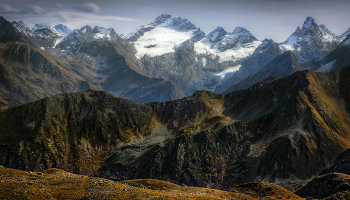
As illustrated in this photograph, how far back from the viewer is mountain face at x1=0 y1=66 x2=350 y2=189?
147375mm

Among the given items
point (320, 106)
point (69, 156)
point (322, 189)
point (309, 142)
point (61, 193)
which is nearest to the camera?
point (61, 193)

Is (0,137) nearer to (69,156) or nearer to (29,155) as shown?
(29,155)

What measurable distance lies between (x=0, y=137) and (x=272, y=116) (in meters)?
185

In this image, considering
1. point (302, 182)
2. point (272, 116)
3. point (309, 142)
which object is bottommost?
point (302, 182)

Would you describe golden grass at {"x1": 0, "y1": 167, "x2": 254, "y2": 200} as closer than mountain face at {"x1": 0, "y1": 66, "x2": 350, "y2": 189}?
Yes

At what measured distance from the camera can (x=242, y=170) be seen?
15062 centimetres

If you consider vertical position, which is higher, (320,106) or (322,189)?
(320,106)

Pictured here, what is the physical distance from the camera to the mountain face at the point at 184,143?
147375 millimetres

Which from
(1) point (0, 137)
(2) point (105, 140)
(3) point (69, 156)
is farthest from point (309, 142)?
(1) point (0, 137)

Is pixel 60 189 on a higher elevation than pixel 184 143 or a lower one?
lower

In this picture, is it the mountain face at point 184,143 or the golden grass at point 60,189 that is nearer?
the golden grass at point 60,189

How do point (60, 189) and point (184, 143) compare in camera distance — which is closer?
point (60, 189)

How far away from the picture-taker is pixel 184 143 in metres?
165

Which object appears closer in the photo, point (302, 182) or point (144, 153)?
point (302, 182)
